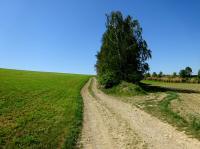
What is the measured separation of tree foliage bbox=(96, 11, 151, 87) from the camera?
4978 cm

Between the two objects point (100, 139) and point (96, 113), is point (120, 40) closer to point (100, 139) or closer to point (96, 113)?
point (96, 113)

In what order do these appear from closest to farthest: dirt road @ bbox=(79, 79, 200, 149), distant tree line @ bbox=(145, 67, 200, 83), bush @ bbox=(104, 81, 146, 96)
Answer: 1. dirt road @ bbox=(79, 79, 200, 149)
2. bush @ bbox=(104, 81, 146, 96)
3. distant tree line @ bbox=(145, 67, 200, 83)

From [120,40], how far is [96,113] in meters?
31.5

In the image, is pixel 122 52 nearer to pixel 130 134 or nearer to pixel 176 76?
pixel 130 134

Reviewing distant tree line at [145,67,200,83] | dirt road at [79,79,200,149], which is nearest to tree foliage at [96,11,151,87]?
dirt road at [79,79,200,149]

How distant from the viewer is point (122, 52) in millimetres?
50062

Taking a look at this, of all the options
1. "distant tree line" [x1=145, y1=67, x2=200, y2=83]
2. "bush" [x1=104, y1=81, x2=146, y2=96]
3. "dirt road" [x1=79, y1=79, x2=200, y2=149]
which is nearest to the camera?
"dirt road" [x1=79, y1=79, x2=200, y2=149]

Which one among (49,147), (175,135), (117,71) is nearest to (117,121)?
(175,135)

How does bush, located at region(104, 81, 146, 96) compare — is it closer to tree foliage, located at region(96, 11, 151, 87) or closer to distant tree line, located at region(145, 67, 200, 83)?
tree foliage, located at region(96, 11, 151, 87)

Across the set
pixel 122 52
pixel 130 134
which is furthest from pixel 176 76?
pixel 130 134

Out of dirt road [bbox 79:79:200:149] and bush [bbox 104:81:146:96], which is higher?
bush [bbox 104:81:146:96]

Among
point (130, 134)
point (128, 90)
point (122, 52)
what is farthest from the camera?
point (122, 52)

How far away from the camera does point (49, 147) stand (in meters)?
12.4

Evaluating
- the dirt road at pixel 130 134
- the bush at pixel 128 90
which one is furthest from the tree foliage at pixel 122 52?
the dirt road at pixel 130 134
